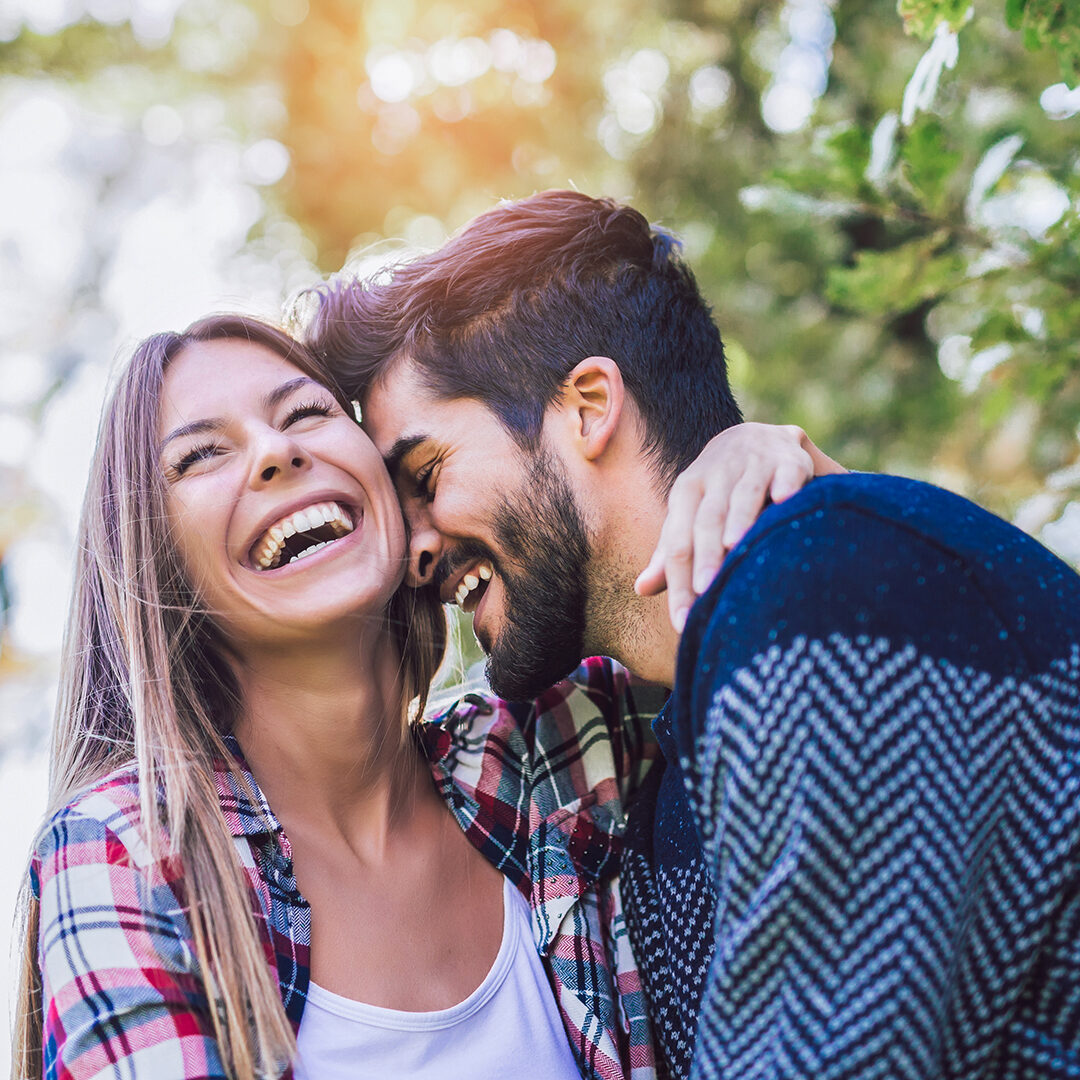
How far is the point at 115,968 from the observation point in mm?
1487

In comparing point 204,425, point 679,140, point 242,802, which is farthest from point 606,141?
point 242,802

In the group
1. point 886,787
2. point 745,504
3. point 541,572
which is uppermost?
point 541,572

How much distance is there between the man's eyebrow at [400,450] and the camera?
2229mm

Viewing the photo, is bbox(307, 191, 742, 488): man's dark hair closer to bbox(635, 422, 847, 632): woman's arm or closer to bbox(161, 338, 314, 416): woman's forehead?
bbox(161, 338, 314, 416): woman's forehead

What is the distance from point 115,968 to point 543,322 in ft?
4.96

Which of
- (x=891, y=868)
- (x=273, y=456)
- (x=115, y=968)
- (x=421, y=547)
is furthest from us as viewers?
(x=421, y=547)

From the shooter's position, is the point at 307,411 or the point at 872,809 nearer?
the point at 872,809

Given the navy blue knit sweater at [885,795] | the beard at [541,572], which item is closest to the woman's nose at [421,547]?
the beard at [541,572]

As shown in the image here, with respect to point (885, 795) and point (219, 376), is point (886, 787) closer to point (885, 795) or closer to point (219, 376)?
point (885, 795)

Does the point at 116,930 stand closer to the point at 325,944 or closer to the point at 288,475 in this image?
the point at 325,944

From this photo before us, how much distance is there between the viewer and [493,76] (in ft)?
16.5

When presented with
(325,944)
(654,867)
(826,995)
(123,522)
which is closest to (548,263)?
(123,522)

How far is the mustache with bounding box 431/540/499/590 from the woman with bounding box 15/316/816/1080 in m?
0.15

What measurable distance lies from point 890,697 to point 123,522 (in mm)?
1508
